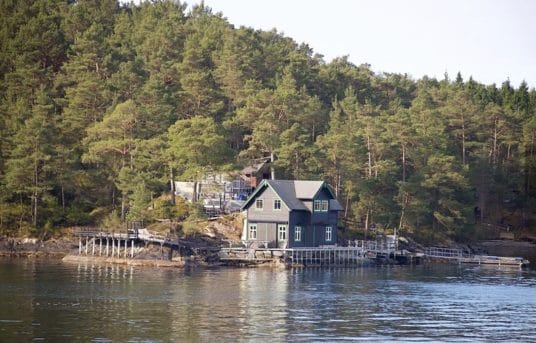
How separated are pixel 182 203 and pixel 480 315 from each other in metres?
40.5

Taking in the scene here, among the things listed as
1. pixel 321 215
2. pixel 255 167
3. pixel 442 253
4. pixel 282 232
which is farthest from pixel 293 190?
pixel 442 253

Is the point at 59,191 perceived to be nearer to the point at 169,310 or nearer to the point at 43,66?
the point at 43,66

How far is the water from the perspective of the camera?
49.7 m

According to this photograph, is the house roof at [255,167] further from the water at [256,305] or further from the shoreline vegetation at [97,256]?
the water at [256,305]

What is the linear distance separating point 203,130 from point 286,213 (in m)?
11.9

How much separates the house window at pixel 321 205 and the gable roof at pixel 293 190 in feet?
3.25

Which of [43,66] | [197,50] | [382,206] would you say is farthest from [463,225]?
[43,66]

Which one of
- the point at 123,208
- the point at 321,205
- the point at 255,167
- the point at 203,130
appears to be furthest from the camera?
the point at 255,167

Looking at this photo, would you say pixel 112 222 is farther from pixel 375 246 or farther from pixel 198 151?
pixel 375 246

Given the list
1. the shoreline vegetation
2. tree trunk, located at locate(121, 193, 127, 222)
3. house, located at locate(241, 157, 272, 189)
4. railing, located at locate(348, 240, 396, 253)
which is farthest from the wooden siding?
house, located at locate(241, 157, 272, 189)

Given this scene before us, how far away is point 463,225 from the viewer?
10362cm

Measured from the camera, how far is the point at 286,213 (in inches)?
3285

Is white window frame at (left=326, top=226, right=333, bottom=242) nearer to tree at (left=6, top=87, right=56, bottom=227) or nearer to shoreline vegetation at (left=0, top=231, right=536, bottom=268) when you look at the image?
shoreline vegetation at (left=0, top=231, right=536, bottom=268)

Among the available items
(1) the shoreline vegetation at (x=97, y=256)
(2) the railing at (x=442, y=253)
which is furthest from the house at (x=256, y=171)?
(2) the railing at (x=442, y=253)
